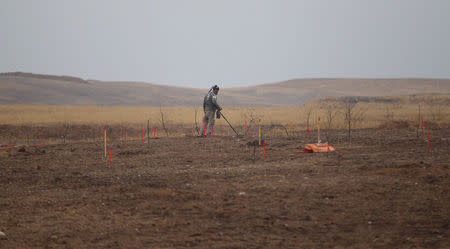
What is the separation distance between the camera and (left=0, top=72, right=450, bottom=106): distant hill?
195 feet

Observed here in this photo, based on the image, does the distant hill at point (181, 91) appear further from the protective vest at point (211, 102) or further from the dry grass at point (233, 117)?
the protective vest at point (211, 102)

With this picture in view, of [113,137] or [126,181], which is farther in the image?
[113,137]

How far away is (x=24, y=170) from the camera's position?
10.0 m

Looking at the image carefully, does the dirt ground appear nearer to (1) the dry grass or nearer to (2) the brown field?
(2) the brown field

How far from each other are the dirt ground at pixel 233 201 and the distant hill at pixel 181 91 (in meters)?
46.5

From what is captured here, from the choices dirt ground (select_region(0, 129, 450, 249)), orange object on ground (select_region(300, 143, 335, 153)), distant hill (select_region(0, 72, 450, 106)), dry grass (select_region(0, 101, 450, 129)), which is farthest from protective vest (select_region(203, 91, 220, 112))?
distant hill (select_region(0, 72, 450, 106))

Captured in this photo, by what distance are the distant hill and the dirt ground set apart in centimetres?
4653

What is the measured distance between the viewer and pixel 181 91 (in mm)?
78750

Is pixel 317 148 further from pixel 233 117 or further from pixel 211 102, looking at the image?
pixel 233 117

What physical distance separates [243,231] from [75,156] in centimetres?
767

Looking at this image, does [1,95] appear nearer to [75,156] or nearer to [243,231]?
[75,156]

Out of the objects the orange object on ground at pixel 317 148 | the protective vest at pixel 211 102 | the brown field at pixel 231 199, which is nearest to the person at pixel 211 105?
the protective vest at pixel 211 102

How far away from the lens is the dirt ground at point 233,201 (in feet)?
18.0

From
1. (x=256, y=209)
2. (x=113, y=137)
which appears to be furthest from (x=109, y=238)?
(x=113, y=137)
